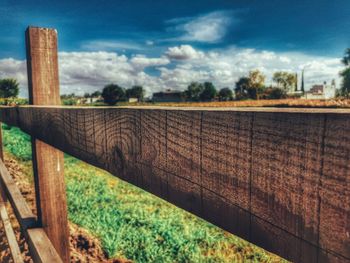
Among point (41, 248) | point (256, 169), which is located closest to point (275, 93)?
point (41, 248)

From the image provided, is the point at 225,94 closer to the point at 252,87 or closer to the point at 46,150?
the point at 252,87

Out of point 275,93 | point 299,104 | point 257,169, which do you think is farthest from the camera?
point 275,93

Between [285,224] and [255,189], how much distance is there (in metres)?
0.07

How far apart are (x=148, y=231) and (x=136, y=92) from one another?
94.7m

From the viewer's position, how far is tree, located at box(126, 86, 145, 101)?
95650 millimetres

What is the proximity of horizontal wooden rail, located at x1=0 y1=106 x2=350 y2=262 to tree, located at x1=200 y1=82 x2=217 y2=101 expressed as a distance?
86260 mm

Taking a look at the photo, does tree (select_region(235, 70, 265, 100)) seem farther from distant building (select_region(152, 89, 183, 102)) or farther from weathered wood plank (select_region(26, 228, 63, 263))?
weathered wood plank (select_region(26, 228, 63, 263))

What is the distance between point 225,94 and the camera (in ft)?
288

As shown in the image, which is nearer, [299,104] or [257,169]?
[257,169]

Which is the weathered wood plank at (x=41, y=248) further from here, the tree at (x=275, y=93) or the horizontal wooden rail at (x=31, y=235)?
the tree at (x=275, y=93)

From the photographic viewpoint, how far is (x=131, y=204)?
5.82 meters

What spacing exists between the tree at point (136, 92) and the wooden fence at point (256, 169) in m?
95.1

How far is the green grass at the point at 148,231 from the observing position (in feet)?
12.8

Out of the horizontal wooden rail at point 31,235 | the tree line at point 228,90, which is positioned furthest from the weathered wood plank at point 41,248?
the tree line at point 228,90
